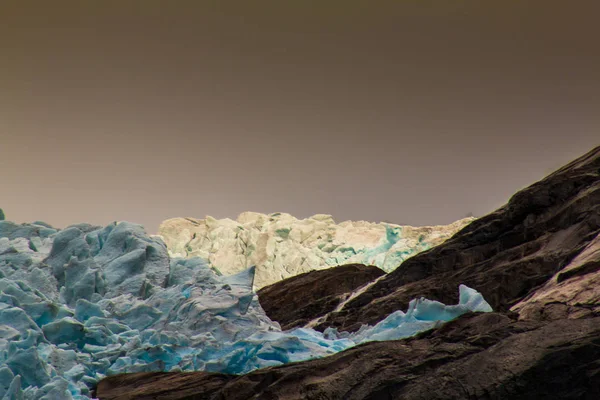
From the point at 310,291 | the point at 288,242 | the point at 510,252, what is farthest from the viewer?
the point at 288,242

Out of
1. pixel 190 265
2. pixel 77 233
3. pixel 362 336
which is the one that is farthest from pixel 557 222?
pixel 77 233

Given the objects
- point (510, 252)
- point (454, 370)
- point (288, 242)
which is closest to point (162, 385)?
point (454, 370)

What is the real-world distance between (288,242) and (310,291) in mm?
23334

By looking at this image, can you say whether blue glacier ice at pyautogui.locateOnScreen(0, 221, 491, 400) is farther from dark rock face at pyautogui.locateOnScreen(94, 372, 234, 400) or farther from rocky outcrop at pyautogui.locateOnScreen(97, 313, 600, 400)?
rocky outcrop at pyautogui.locateOnScreen(97, 313, 600, 400)

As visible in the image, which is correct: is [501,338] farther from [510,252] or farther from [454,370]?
[510,252]

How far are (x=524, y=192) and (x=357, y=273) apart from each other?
6.65 meters

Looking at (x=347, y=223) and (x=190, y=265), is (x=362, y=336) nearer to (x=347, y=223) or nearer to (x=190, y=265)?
(x=190, y=265)

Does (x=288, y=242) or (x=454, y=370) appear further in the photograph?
(x=288, y=242)

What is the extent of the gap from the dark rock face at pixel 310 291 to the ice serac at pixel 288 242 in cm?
1928

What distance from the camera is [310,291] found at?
21.0 meters

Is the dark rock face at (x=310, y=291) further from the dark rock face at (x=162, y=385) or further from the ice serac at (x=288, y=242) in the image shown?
the ice serac at (x=288, y=242)

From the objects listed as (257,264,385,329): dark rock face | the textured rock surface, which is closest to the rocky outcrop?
the textured rock surface

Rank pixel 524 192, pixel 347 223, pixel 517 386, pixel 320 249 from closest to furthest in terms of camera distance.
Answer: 1. pixel 517 386
2. pixel 524 192
3. pixel 320 249
4. pixel 347 223

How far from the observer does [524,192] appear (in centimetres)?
1612
